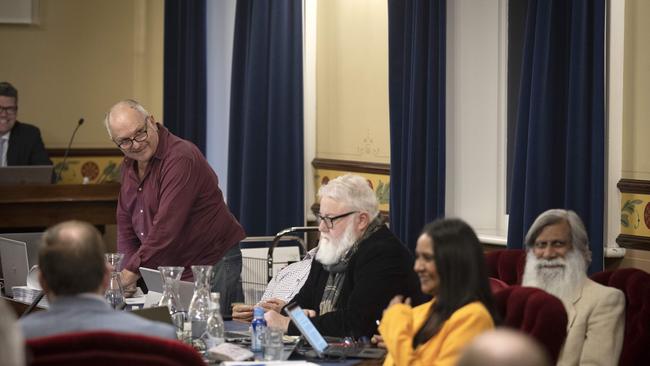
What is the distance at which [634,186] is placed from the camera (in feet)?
15.6

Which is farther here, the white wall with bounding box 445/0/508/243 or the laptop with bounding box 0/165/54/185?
the laptop with bounding box 0/165/54/185

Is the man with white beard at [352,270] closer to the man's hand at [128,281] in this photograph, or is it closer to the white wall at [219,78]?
the man's hand at [128,281]

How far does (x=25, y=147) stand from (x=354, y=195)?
4.49m

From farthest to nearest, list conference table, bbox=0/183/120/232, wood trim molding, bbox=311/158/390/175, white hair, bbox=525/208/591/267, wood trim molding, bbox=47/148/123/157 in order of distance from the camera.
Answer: wood trim molding, bbox=47/148/123/157 → conference table, bbox=0/183/120/232 → wood trim molding, bbox=311/158/390/175 → white hair, bbox=525/208/591/267

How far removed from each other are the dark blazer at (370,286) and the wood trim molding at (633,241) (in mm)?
1061

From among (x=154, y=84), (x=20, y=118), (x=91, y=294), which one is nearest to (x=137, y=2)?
(x=154, y=84)

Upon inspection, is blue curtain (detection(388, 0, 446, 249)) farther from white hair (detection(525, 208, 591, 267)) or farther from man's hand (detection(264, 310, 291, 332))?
man's hand (detection(264, 310, 291, 332))

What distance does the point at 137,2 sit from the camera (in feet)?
31.0

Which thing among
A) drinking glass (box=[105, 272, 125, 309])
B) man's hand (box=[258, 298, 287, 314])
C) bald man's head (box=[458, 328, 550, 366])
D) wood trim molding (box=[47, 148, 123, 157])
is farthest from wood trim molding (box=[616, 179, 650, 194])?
wood trim molding (box=[47, 148, 123, 157])

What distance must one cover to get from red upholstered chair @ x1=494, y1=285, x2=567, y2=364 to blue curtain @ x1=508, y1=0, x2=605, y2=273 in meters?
1.22

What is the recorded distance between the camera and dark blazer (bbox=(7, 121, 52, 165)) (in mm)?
8180

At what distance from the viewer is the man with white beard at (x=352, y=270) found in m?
4.06

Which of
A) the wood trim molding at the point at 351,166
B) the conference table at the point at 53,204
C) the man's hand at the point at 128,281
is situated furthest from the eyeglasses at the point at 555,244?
the conference table at the point at 53,204

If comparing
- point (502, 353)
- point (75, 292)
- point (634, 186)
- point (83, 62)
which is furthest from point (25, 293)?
point (83, 62)
